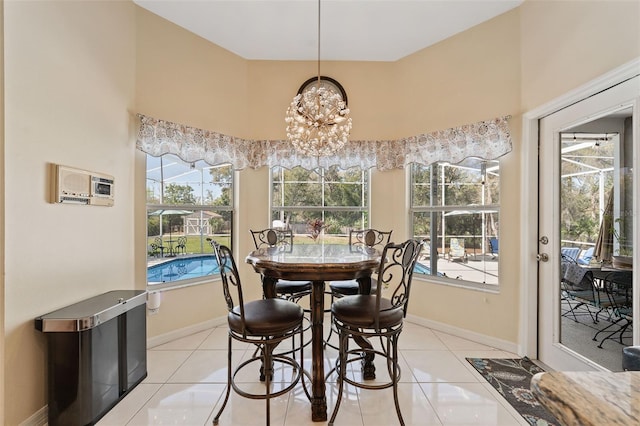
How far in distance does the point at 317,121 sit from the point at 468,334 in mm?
2689

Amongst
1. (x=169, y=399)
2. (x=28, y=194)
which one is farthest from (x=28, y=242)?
(x=169, y=399)

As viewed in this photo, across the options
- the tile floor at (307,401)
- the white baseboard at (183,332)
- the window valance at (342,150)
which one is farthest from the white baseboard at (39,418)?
the window valance at (342,150)

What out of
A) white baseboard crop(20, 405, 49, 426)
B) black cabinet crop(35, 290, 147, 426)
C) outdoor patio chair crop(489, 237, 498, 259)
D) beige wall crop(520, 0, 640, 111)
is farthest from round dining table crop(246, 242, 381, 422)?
beige wall crop(520, 0, 640, 111)

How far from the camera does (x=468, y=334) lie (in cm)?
298

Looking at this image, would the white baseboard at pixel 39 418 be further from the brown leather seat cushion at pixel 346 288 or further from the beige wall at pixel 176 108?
the brown leather seat cushion at pixel 346 288

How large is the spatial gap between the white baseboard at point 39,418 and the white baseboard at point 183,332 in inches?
37.7

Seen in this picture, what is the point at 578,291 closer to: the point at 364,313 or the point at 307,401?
the point at 364,313

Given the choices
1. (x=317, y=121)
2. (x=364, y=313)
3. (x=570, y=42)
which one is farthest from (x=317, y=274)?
(x=570, y=42)

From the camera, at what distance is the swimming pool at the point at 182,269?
2.96 metres

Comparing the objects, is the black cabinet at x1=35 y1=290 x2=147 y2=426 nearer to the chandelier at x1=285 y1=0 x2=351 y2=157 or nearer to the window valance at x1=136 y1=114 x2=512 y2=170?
the window valance at x1=136 y1=114 x2=512 y2=170

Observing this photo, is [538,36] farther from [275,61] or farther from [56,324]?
[56,324]

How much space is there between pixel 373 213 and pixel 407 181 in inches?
23.0

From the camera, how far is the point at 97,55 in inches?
88.7

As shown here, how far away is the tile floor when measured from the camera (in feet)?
5.98
